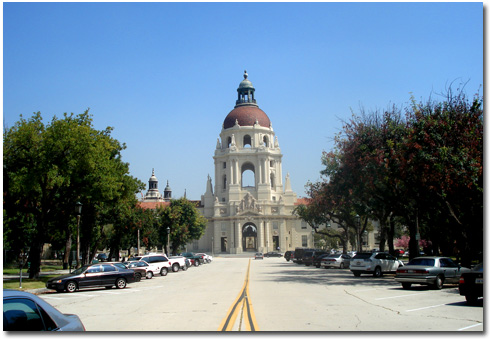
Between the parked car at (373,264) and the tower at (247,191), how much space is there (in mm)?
79083

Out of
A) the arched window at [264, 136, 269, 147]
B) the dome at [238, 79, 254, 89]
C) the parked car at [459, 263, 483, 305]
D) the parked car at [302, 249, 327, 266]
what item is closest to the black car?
the parked car at [459, 263, 483, 305]

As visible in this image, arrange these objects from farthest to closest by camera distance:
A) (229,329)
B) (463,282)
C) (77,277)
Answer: (77,277) < (463,282) < (229,329)

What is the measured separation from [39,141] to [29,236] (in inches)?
870

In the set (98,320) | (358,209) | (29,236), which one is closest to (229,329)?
(98,320)

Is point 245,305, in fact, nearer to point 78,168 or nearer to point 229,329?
point 229,329

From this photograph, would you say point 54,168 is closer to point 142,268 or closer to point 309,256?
point 142,268

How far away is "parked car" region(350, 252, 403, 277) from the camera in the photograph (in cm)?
3097

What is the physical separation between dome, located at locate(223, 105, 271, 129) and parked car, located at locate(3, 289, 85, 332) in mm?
112594

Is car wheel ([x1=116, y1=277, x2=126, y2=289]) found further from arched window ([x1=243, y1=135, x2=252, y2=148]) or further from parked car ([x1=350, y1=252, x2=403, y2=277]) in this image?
arched window ([x1=243, y1=135, x2=252, y2=148])

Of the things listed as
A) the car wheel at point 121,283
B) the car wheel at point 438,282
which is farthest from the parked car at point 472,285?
the car wheel at point 121,283

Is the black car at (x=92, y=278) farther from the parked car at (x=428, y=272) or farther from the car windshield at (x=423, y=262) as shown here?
the car windshield at (x=423, y=262)

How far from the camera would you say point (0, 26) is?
31.8 ft

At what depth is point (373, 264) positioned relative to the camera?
3095 cm

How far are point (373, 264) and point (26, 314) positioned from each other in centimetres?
2690
